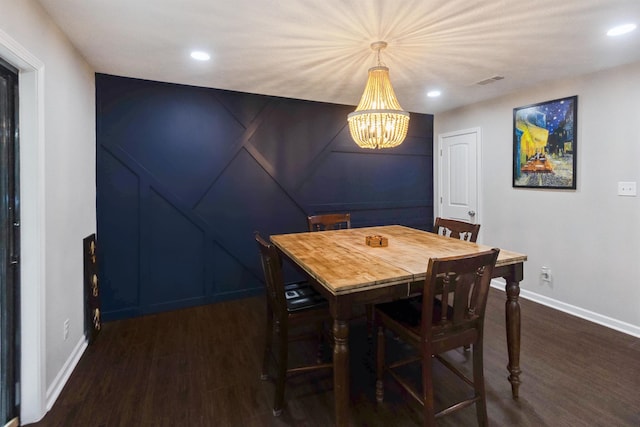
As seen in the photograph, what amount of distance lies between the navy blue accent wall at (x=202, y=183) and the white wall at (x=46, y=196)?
0.60 meters

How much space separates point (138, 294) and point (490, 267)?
310 cm

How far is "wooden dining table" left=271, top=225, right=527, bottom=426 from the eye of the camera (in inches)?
59.2

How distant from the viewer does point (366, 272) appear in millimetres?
1648

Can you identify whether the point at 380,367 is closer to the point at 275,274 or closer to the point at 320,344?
the point at 320,344

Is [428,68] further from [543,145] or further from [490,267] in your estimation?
[490,267]

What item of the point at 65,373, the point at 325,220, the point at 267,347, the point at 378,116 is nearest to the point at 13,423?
the point at 65,373

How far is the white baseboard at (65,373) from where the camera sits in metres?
1.88

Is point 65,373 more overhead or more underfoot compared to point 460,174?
more underfoot

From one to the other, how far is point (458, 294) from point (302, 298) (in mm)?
945

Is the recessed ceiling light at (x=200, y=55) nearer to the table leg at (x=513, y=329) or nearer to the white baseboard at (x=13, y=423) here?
the white baseboard at (x=13, y=423)

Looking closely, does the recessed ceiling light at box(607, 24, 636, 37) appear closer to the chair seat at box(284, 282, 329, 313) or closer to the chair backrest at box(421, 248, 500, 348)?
the chair backrest at box(421, 248, 500, 348)

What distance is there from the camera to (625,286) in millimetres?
2791

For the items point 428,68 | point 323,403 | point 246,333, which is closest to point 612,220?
point 428,68

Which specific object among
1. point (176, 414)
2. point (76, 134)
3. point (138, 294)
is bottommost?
point (176, 414)
